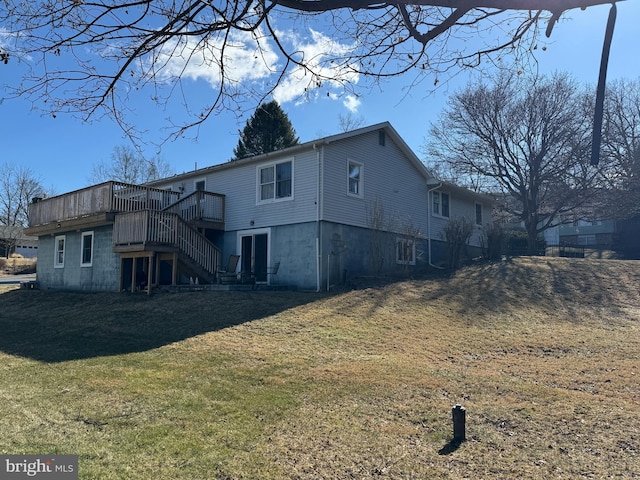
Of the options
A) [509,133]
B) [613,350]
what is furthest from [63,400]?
[509,133]

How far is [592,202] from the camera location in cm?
2834

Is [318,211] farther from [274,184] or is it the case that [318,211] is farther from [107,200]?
[107,200]

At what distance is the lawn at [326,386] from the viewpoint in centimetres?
431

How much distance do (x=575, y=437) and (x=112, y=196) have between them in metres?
16.0

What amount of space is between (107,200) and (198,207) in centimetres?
315

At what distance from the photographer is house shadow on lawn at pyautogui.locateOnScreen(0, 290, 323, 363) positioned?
9734 mm

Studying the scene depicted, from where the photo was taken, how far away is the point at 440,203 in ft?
75.9

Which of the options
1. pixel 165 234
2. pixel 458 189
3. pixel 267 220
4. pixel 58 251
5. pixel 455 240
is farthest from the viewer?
pixel 458 189

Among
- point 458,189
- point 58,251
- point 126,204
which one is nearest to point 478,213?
point 458,189

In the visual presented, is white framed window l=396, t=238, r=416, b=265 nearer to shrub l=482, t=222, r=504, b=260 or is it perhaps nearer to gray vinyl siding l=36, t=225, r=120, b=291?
shrub l=482, t=222, r=504, b=260

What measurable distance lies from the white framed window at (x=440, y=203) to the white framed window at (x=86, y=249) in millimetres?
15382

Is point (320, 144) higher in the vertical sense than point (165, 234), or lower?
higher

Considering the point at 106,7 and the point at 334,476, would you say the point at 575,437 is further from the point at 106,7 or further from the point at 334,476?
the point at 106,7

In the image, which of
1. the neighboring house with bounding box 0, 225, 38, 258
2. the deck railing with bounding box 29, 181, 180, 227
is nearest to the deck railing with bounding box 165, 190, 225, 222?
the deck railing with bounding box 29, 181, 180, 227
